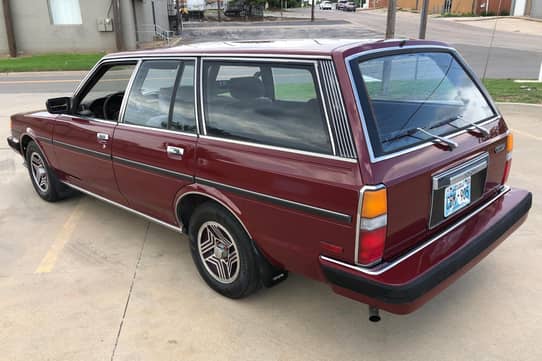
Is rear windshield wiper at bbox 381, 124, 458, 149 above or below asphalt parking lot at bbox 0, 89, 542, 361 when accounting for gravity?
above

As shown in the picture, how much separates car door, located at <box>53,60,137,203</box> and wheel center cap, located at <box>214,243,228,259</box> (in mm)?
1170

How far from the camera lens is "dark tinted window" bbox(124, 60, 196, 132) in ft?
10.4

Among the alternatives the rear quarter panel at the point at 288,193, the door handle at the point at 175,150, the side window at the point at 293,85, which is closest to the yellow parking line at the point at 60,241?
the door handle at the point at 175,150

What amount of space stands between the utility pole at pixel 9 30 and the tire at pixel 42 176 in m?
19.3

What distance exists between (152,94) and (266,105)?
44.5 inches

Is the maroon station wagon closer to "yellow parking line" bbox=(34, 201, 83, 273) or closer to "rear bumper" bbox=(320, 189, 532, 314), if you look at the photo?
"rear bumper" bbox=(320, 189, 532, 314)

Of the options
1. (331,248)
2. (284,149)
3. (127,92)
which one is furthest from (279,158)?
(127,92)

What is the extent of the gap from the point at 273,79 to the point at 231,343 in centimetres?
165

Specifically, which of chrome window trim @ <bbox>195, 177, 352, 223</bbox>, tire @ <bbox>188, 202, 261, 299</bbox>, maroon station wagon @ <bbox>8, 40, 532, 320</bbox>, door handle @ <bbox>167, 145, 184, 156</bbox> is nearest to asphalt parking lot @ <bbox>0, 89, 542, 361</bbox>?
tire @ <bbox>188, 202, 261, 299</bbox>

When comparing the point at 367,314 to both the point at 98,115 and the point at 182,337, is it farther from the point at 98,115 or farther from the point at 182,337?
the point at 98,115

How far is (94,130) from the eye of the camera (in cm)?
389

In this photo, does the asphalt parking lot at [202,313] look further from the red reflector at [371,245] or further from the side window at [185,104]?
the side window at [185,104]

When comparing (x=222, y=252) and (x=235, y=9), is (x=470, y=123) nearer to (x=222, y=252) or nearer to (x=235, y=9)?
(x=222, y=252)

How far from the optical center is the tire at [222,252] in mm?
2918
